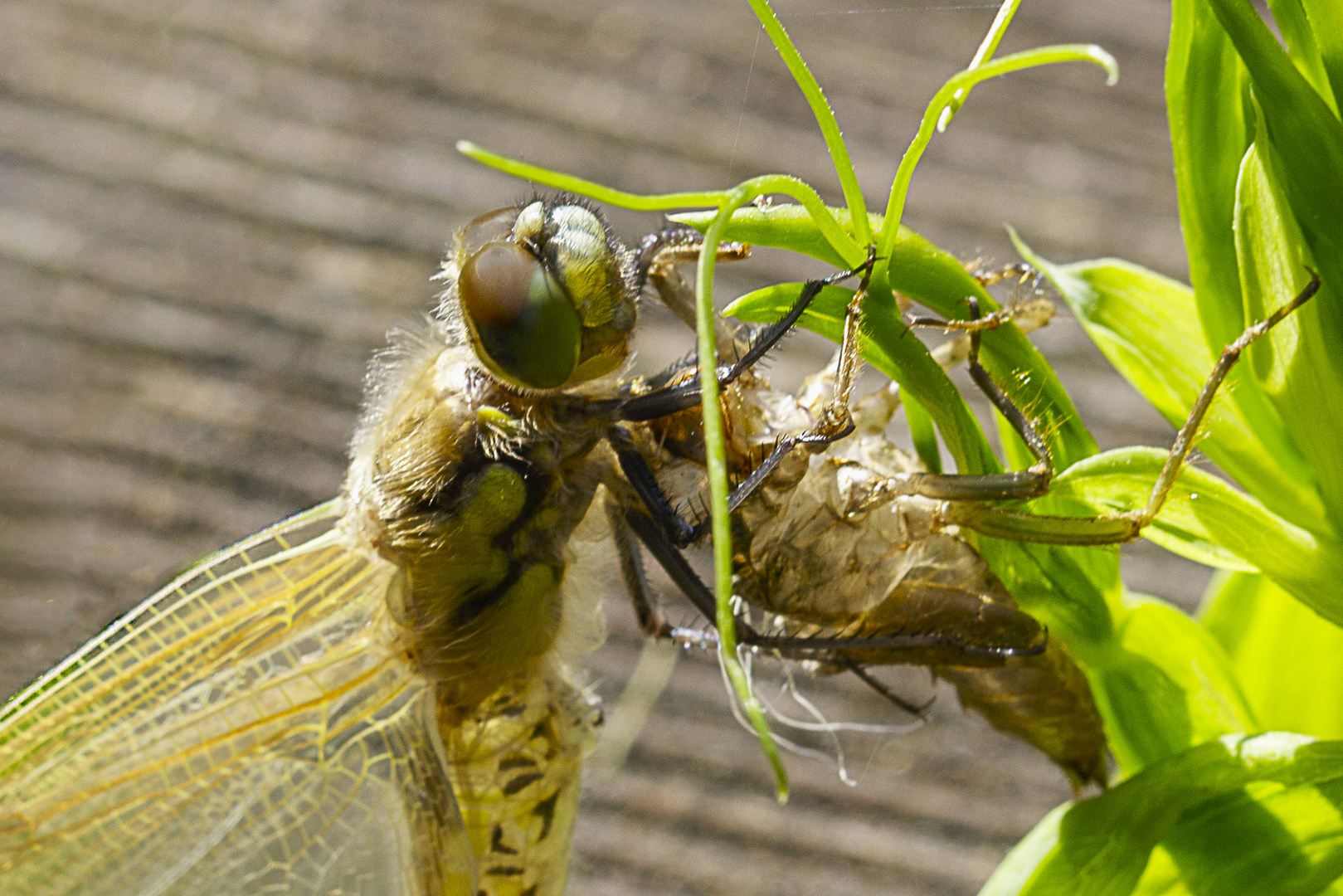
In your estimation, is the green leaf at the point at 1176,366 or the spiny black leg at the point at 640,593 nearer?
the green leaf at the point at 1176,366

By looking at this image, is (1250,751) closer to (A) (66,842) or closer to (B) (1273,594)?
(B) (1273,594)

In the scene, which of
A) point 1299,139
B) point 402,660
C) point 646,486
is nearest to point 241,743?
point 402,660

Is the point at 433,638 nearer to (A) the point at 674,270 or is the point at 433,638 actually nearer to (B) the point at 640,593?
(B) the point at 640,593

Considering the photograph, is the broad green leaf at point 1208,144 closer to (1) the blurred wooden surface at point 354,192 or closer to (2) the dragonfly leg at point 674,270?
(2) the dragonfly leg at point 674,270

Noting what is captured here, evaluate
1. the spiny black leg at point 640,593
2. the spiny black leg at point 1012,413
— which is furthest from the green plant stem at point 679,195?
the spiny black leg at point 640,593

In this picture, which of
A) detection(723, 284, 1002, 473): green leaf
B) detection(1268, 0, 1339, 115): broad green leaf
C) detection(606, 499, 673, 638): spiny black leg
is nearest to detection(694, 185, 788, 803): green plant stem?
detection(723, 284, 1002, 473): green leaf
